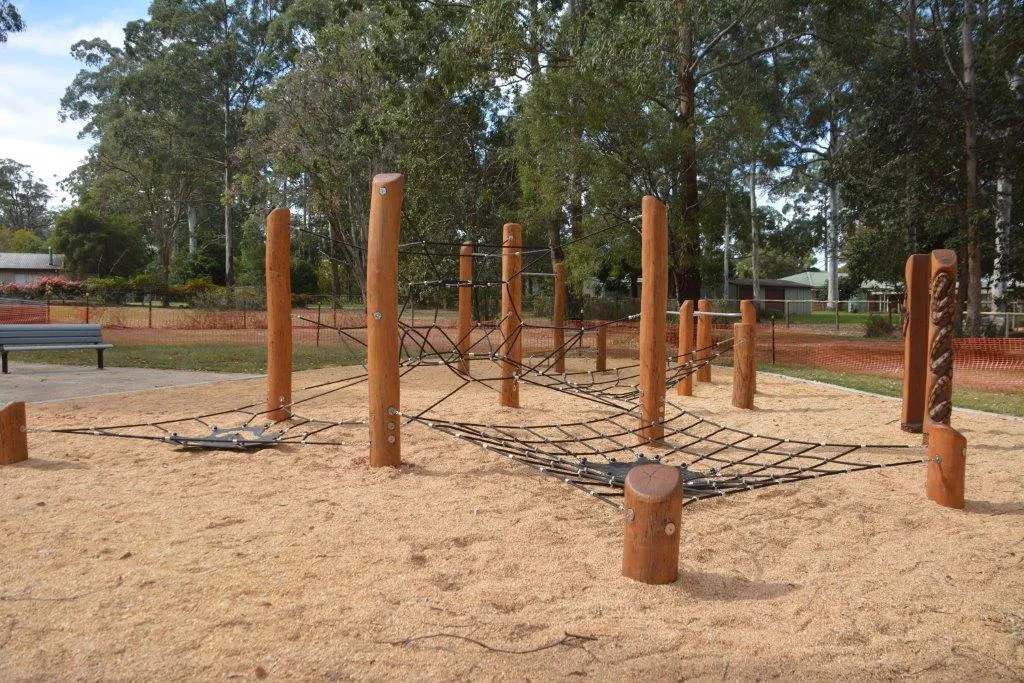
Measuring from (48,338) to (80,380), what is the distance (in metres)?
1.78

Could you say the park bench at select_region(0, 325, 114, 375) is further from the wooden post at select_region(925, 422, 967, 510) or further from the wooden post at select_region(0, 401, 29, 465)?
the wooden post at select_region(925, 422, 967, 510)

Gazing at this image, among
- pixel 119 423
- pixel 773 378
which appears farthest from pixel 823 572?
pixel 773 378

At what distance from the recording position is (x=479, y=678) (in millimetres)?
2482

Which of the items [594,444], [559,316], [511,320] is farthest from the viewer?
[559,316]

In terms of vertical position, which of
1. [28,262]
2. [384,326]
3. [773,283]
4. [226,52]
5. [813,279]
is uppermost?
[226,52]

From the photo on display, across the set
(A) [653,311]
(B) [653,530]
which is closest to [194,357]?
(A) [653,311]

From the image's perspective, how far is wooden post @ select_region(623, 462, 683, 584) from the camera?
327 centimetres

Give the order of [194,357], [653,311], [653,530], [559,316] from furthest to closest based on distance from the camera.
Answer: [194,357]
[559,316]
[653,311]
[653,530]

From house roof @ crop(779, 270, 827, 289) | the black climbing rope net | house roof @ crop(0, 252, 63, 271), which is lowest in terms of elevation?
the black climbing rope net

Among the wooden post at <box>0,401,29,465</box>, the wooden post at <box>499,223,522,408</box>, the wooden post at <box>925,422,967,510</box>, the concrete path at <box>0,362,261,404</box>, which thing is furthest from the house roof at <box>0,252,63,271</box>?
the wooden post at <box>925,422,967,510</box>

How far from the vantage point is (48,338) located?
11484 millimetres

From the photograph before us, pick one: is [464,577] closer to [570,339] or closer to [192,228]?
[570,339]

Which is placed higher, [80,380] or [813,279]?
[813,279]

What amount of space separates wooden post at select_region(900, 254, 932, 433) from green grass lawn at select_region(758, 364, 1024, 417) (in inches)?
78.1
